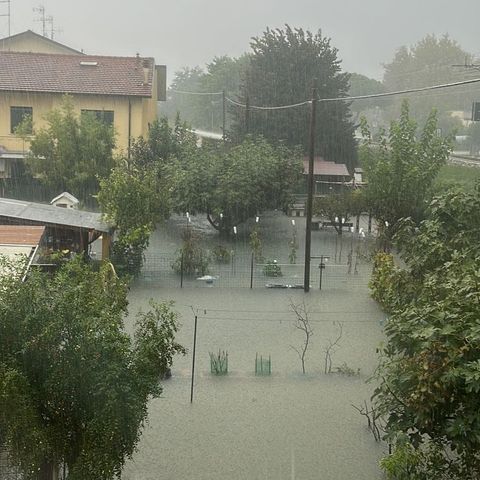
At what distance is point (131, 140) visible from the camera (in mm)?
30156

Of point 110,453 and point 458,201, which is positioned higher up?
point 458,201

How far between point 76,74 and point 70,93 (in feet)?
5.52

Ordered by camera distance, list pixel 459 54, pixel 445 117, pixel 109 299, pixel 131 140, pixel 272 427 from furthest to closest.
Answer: pixel 459 54
pixel 445 117
pixel 131 140
pixel 272 427
pixel 109 299

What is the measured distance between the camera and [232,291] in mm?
17375

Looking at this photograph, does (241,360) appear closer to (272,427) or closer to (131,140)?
(272,427)

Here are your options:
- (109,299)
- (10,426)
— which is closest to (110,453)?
(10,426)

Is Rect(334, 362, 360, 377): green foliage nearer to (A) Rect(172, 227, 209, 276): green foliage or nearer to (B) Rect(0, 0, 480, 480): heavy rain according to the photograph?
(B) Rect(0, 0, 480, 480): heavy rain

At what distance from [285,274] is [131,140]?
1331 centimetres

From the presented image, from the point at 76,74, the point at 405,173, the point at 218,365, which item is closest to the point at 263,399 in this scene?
the point at 218,365

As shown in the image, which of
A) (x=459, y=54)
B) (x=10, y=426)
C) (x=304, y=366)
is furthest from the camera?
(x=459, y=54)

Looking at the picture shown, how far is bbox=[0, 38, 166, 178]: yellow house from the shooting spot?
30.8 metres

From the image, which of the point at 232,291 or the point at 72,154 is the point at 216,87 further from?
the point at 232,291

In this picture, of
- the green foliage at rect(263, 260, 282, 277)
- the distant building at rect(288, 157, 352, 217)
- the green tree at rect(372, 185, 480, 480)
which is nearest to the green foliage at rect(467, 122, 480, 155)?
the distant building at rect(288, 157, 352, 217)

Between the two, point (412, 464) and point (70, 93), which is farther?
point (70, 93)
